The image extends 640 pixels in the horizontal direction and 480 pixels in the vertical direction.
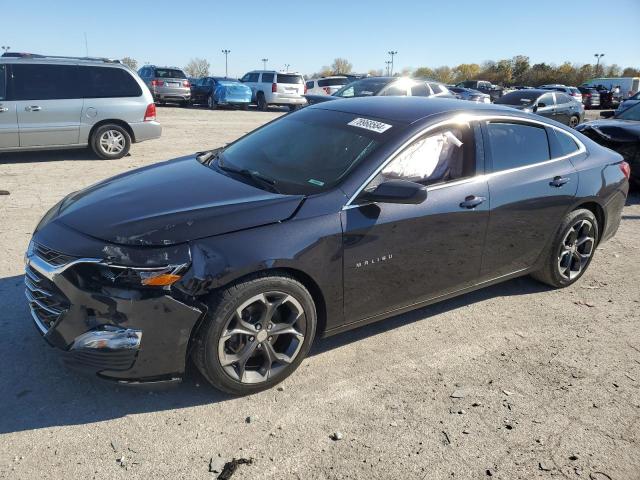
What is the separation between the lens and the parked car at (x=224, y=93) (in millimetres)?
22828

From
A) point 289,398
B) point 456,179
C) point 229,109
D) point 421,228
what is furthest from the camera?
point 229,109

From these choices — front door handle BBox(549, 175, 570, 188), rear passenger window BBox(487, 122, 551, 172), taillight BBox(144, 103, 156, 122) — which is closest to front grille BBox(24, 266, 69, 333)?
rear passenger window BBox(487, 122, 551, 172)

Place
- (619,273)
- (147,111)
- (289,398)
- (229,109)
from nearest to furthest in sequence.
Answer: (289,398) → (619,273) → (147,111) → (229,109)

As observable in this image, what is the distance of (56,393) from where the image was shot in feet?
9.43

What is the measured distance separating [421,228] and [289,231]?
3.21 ft

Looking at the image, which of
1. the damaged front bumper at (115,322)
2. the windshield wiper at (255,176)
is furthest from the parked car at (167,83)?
the damaged front bumper at (115,322)

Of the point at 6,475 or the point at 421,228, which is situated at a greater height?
the point at 421,228

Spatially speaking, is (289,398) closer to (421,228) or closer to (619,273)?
(421,228)

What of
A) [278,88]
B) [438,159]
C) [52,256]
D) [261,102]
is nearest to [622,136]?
[438,159]

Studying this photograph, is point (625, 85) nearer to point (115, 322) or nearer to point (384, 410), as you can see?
point (384, 410)

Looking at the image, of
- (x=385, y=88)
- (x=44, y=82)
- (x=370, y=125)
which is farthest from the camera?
(x=385, y=88)

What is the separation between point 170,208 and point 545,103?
48.2ft

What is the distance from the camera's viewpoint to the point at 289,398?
9.71ft

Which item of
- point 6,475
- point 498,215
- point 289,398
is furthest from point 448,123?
point 6,475
